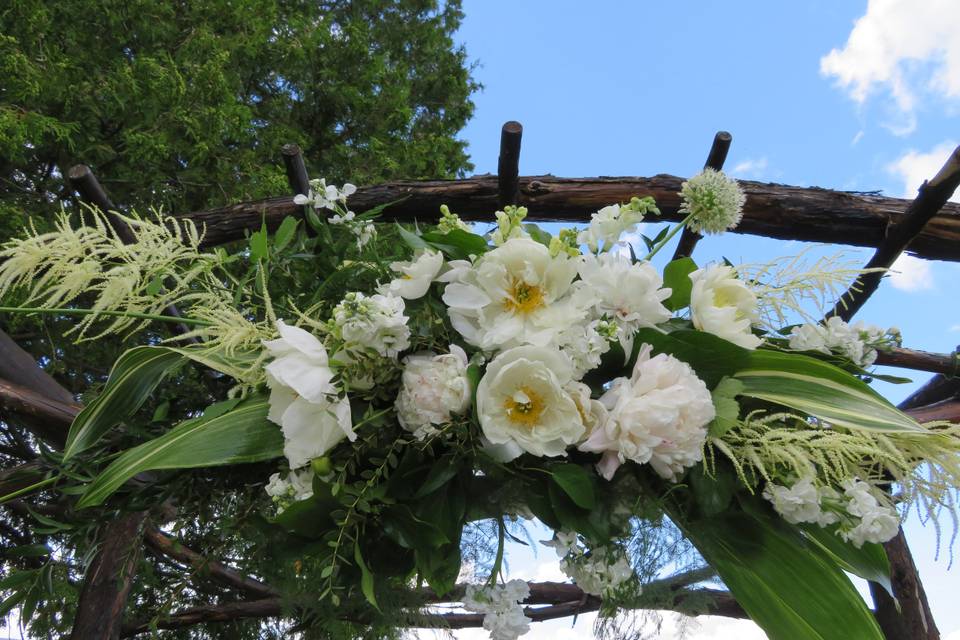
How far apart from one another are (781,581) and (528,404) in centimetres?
40

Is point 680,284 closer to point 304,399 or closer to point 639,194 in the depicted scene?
point 304,399

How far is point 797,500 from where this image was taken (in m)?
0.87

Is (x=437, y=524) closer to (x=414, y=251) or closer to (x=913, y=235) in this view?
(x=414, y=251)

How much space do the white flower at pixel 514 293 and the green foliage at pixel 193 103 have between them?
13.1 feet

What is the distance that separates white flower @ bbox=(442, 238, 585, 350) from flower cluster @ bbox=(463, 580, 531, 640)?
1.13 feet

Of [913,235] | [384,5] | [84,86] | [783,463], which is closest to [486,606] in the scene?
[783,463]

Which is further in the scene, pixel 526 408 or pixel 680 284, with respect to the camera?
pixel 680 284

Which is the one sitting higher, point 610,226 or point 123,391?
point 610,226

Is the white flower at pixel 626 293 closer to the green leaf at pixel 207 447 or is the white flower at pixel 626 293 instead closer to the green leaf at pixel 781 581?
the green leaf at pixel 781 581

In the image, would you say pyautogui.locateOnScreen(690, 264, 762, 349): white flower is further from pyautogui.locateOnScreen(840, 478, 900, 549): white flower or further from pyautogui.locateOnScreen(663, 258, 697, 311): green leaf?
pyautogui.locateOnScreen(840, 478, 900, 549): white flower

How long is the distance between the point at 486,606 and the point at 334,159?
5.65m

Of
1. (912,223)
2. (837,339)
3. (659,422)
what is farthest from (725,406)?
(912,223)

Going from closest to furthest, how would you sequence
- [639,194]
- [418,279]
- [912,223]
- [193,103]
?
[418,279] → [912,223] → [639,194] → [193,103]

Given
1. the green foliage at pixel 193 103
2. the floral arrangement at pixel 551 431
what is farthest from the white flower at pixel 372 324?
the green foliage at pixel 193 103
